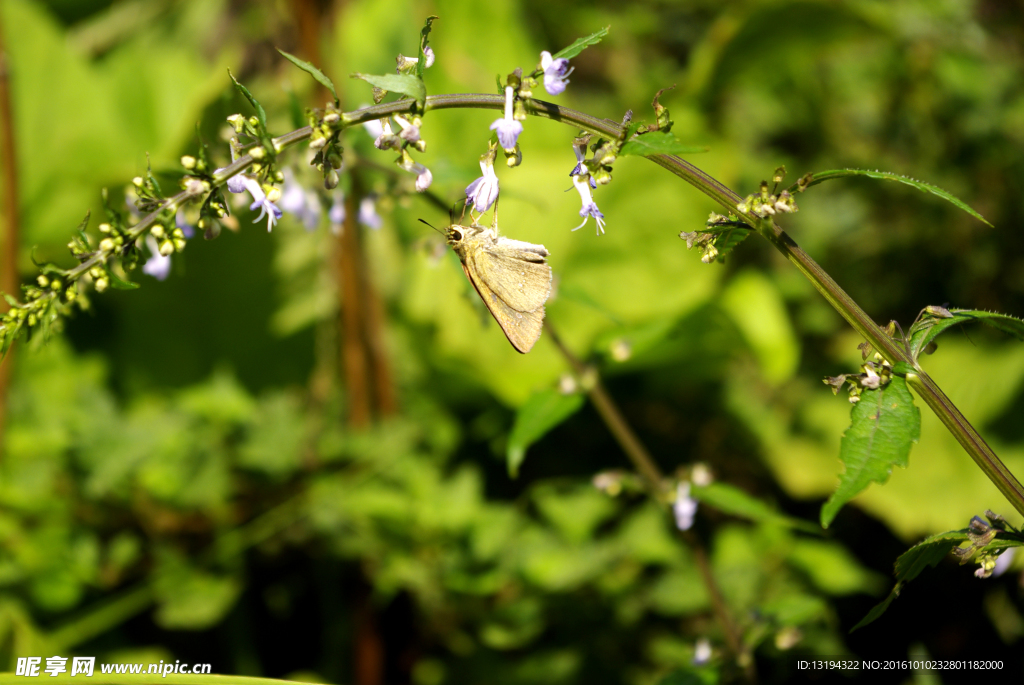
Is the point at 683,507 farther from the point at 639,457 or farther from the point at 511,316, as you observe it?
the point at 511,316

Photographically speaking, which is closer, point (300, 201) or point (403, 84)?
point (403, 84)

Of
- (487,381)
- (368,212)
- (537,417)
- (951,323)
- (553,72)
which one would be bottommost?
(951,323)

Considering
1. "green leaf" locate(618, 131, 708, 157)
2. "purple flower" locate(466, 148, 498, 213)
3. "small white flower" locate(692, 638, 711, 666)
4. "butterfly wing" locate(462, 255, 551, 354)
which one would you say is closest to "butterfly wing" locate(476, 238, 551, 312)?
"butterfly wing" locate(462, 255, 551, 354)

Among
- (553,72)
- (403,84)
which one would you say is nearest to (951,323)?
(553,72)

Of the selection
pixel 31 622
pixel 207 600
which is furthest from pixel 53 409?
pixel 207 600

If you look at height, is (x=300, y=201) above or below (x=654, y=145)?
above

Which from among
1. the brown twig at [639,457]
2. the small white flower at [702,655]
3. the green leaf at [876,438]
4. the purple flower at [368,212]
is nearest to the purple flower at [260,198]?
the purple flower at [368,212]

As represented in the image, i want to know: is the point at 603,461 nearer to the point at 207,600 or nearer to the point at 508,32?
the point at 207,600
